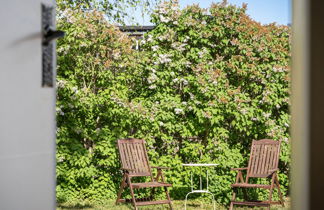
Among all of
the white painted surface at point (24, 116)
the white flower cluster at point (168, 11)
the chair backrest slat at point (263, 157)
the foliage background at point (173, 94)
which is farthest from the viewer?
the white flower cluster at point (168, 11)

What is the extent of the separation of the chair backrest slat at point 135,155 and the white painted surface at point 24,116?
4.91 m

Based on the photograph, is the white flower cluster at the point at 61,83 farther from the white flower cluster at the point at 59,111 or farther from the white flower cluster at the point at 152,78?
the white flower cluster at the point at 152,78

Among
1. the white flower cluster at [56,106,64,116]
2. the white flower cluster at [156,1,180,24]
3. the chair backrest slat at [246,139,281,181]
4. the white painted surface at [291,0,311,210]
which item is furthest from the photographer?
the white flower cluster at [156,1,180,24]

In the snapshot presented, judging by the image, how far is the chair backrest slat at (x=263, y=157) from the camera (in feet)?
22.1

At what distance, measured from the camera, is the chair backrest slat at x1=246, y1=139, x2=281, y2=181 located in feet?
22.1

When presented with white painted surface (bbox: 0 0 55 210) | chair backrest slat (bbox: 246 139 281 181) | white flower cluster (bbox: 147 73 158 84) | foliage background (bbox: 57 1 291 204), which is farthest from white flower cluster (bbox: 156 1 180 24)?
white painted surface (bbox: 0 0 55 210)

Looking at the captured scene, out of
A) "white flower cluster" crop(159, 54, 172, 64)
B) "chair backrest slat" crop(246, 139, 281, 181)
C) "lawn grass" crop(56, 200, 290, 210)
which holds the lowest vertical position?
"lawn grass" crop(56, 200, 290, 210)

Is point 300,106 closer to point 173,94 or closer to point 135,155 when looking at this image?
point 135,155

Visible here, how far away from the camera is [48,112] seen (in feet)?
6.13

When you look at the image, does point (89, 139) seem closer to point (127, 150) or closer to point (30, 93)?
point (127, 150)

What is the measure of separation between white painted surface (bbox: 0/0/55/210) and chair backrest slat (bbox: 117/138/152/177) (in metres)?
4.91

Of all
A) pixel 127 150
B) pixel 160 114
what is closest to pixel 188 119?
pixel 160 114

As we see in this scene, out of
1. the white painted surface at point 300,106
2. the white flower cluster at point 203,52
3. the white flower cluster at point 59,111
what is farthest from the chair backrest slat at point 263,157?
the white painted surface at point 300,106

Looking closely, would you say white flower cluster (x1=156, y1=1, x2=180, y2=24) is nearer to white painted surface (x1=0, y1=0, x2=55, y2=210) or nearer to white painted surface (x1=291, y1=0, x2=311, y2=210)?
white painted surface (x1=291, y1=0, x2=311, y2=210)
